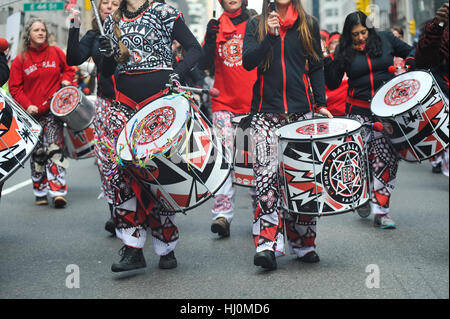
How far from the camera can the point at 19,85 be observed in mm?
7621

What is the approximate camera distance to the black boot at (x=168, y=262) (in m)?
5.05

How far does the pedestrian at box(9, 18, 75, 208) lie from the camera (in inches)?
299

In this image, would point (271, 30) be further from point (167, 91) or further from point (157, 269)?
point (157, 269)

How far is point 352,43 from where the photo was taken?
6.34 meters

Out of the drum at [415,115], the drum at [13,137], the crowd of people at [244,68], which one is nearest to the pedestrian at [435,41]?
the crowd of people at [244,68]

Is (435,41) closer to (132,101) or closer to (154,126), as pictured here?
(154,126)

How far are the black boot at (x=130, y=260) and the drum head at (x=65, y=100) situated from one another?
10.4 ft

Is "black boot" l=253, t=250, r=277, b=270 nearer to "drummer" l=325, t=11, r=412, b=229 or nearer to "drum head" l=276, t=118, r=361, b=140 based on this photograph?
"drum head" l=276, t=118, r=361, b=140

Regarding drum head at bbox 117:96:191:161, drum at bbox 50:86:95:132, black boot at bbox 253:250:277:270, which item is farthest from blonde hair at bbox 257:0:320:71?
drum at bbox 50:86:95:132

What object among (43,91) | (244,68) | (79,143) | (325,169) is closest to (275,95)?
(244,68)

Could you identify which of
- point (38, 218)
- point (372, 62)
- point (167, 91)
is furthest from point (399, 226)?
point (38, 218)

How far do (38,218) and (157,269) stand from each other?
2.68 meters

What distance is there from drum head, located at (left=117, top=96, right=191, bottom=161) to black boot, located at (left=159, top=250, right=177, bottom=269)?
1023mm

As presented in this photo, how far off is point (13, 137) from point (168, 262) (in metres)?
1.44
